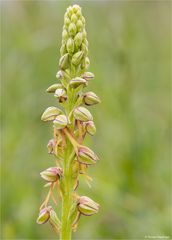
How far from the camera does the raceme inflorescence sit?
256 centimetres

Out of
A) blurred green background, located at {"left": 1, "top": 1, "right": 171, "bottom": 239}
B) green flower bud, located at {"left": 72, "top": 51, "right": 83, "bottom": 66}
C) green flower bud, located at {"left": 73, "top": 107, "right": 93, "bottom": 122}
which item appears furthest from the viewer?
blurred green background, located at {"left": 1, "top": 1, "right": 171, "bottom": 239}

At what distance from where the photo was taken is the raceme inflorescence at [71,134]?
2562 millimetres

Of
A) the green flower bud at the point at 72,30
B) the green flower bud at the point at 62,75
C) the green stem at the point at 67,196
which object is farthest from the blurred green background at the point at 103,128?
the green flower bud at the point at 72,30

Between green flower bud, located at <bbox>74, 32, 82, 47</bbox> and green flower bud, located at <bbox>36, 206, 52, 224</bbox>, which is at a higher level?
green flower bud, located at <bbox>74, 32, 82, 47</bbox>

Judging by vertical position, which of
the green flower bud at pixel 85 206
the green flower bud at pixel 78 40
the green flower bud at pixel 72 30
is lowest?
the green flower bud at pixel 85 206

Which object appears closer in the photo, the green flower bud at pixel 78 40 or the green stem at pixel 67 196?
the green stem at pixel 67 196

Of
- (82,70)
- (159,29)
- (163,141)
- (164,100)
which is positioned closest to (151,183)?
(163,141)

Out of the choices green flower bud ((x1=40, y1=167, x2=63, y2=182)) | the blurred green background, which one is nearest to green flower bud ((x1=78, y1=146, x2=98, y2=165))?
green flower bud ((x1=40, y1=167, x2=63, y2=182))

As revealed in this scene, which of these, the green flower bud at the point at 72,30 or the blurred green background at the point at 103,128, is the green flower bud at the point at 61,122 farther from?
the blurred green background at the point at 103,128

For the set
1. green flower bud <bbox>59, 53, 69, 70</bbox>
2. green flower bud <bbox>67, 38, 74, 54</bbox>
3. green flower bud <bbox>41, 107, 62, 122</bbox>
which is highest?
green flower bud <bbox>67, 38, 74, 54</bbox>

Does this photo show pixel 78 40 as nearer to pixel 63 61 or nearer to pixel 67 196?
pixel 63 61

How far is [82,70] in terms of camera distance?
2715mm

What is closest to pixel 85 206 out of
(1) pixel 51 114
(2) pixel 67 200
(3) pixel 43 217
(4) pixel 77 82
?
(2) pixel 67 200

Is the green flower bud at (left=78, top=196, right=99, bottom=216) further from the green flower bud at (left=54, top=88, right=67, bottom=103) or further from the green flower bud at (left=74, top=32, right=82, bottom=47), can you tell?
the green flower bud at (left=74, top=32, right=82, bottom=47)
